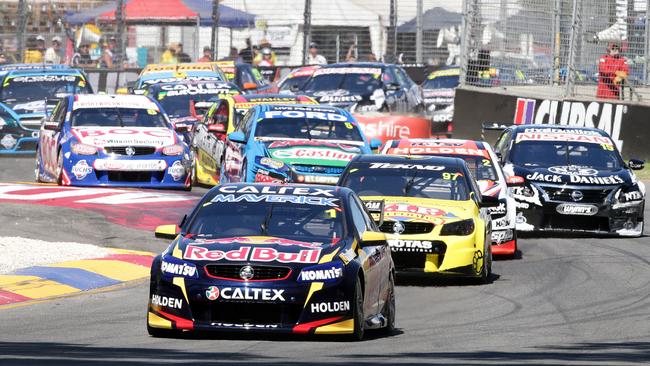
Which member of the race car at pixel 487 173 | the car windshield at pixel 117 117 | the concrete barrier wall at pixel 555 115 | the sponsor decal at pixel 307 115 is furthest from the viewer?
the concrete barrier wall at pixel 555 115

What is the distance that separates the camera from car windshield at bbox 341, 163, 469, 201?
14430 millimetres

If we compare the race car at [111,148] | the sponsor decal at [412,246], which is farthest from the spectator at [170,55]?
the sponsor decal at [412,246]

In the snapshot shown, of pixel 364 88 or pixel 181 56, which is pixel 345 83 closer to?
pixel 364 88

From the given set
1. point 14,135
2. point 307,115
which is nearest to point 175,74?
point 14,135

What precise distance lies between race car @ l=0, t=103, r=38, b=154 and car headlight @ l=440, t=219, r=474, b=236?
1429 centimetres

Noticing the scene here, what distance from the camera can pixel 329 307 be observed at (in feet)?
31.6

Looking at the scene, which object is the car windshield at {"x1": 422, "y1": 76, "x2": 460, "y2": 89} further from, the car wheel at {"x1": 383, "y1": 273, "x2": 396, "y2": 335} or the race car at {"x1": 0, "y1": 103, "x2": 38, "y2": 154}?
the car wheel at {"x1": 383, "y1": 273, "x2": 396, "y2": 335}

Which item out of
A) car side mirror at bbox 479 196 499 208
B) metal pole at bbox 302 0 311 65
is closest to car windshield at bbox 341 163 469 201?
car side mirror at bbox 479 196 499 208

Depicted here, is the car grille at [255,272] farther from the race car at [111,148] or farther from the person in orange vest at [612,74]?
the person in orange vest at [612,74]

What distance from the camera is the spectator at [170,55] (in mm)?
39013

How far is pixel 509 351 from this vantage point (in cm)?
953

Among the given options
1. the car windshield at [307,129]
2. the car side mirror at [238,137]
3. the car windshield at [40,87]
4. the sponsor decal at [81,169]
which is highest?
the car windshield at [40,87]

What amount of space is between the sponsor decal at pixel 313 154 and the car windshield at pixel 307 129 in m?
0.92

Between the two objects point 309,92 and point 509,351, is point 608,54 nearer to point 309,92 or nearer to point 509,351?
point 309,92
